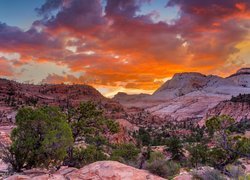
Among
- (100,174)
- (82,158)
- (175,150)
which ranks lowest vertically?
(175,150)

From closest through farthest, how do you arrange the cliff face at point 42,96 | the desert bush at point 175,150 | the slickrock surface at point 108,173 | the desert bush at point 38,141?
the slickrock surface at point 108,173 → the desert bush at point 38,141 → the desert bush at point 175,150 → the cliff face at point 42,96

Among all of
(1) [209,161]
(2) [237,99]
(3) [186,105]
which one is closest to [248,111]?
(2) [237,99]

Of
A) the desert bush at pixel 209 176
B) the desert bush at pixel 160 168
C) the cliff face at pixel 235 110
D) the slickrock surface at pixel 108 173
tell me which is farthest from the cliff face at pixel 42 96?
the desert bush at pixel 209 176

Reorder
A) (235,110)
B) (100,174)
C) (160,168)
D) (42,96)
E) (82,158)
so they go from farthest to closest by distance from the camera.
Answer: (42,96) → (235,110) → (82,158) → (160,168) → (100,174)

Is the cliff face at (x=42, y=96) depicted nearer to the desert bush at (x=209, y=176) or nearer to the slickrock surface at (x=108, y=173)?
the slickrock surface at (x=108, y=173)

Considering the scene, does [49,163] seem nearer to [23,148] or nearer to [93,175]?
[23,148]

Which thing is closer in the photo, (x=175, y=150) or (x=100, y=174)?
(x=100, y=174)

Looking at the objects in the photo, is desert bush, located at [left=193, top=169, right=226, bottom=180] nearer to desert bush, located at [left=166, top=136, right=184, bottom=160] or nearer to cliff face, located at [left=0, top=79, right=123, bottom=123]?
desert bush, located at [left=166, top=136, right=184, bottom=160]

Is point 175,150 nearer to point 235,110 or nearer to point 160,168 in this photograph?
point 160,168

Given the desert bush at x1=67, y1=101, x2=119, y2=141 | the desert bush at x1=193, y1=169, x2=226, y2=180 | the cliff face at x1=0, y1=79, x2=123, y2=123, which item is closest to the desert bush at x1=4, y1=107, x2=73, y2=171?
the desert bush at x1=67, y1=101, x2=119, y2=141

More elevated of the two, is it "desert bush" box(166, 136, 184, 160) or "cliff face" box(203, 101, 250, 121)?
"cliff face" box(203, 101, 250, 121)

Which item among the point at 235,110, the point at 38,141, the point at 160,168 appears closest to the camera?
the point at 160,168

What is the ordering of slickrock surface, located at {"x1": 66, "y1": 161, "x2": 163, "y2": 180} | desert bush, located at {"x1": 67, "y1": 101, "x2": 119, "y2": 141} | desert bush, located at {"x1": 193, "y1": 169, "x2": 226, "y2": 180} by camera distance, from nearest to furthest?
slickrock surface, located at {"x1": 66, "y1": 161, "x2": 163, "y2": 180}
desert bush, located at {"x1": 193, "y1": 169, "x2": 226, "y2": 180}
desert bush, located at {"x1": 67, "y1": 101, "x2": 119, "y2": 141}

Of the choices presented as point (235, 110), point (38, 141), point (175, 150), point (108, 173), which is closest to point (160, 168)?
point (108, 173)
